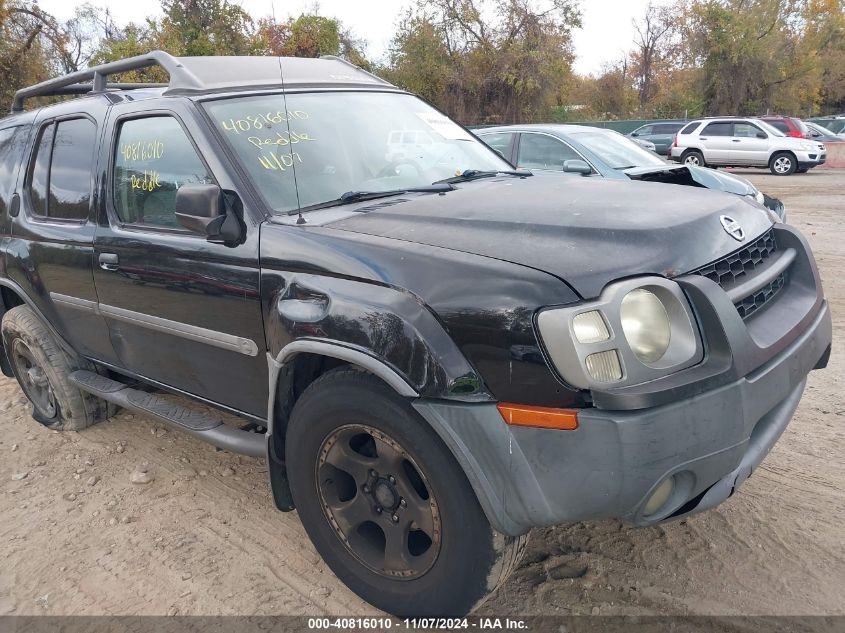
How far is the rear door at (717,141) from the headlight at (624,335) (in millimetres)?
19697

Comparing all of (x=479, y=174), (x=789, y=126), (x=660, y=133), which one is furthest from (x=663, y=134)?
(x=479, y=174)

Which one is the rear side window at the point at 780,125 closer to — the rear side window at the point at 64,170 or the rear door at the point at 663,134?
the rear door at the point at 663,134

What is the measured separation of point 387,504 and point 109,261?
75.4 inches

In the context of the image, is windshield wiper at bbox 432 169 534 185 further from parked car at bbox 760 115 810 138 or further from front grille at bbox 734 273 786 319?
parked car at bbox 760 115 810 138

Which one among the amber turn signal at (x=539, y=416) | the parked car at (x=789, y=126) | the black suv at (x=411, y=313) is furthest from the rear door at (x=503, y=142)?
the parked car at (x=789, y=126)

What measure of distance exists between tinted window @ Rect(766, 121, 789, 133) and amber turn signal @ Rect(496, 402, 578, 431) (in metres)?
21.3

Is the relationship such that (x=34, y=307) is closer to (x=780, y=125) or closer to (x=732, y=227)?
(x=732, y=227)

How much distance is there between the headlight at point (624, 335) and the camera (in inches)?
74.6

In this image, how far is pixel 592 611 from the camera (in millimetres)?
2498

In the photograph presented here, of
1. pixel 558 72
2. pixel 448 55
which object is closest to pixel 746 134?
pixel 558 72

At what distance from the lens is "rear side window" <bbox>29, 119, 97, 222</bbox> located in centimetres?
356

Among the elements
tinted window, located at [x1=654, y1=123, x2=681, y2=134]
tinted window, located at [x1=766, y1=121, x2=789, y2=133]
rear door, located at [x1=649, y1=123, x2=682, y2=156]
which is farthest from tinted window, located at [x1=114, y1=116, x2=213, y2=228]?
tinted window, located at [x1=654, y1=123, x2=681, y2=134]

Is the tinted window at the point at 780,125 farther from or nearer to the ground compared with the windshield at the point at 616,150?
nearer to the ground

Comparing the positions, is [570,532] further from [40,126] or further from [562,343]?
[40,126]
